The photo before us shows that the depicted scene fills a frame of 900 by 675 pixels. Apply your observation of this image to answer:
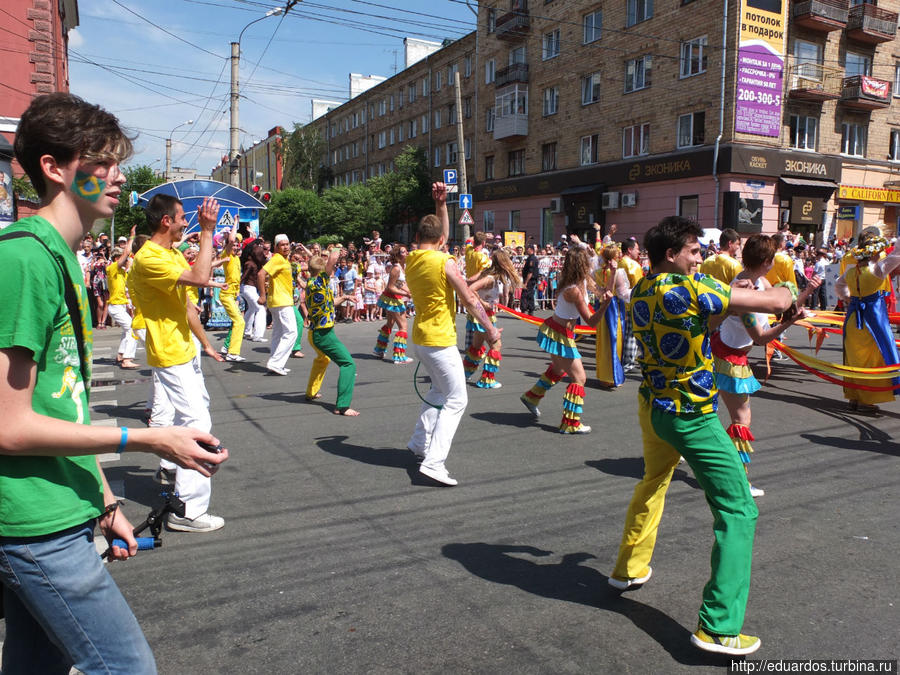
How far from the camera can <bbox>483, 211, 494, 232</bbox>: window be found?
41.6 m

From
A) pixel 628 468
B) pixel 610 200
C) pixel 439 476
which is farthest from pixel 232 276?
pixel 610 200

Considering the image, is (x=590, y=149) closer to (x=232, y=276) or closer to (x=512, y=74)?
(x=512, y=74)

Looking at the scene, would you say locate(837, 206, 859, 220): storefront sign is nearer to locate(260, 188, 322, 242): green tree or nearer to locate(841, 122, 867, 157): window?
locate(841, 122, 867, 157): window

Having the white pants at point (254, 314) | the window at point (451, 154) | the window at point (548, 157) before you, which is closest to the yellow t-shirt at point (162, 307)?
the white pants at point (254, 314)

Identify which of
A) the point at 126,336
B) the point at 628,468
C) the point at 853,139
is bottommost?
the point at 628,468

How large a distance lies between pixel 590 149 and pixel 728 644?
32.7m

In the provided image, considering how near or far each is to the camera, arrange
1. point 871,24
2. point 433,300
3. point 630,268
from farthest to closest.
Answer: point 871,24 → point 630,268 → point 433,300

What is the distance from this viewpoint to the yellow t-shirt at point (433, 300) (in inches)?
223

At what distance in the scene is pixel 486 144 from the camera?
137 ft

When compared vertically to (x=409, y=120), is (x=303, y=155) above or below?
below

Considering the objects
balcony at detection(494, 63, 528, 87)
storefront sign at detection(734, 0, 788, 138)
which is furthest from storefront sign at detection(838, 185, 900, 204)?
balcony at detection(494, 63, 528, 87)

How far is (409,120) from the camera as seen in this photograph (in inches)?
2162

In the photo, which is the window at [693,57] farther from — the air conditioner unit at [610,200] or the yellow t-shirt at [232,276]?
the yellow t-shirt at [232,276]

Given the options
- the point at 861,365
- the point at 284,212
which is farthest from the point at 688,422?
the point at 284,212
